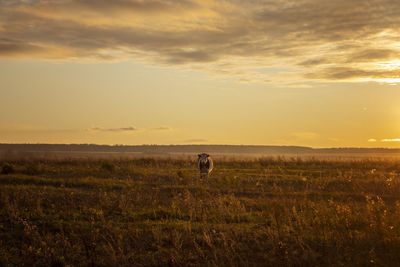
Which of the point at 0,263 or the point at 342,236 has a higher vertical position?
the point at 342,236

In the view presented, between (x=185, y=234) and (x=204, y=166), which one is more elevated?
(x=204, y=166)

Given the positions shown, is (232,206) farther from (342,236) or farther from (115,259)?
(115,259)

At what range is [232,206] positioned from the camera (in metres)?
13.3

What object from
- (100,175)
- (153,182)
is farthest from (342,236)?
(100,175)

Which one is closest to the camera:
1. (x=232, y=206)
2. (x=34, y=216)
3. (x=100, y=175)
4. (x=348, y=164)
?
(x=34, y=216)

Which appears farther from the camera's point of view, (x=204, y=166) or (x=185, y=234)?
(x=204, y=166)

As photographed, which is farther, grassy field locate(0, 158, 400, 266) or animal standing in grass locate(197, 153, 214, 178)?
animal standing in grass locate(197, 153, 214, 178)

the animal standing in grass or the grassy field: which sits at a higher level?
the animal standing in grass

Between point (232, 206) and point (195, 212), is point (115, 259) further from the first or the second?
point (232, 206)

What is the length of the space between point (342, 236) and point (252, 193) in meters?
9.39

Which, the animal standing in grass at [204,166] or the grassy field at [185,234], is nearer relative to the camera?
the grassy field at [185,234]

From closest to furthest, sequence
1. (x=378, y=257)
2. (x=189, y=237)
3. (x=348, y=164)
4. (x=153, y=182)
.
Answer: (x=378, y=257), (x=189, y=237), (x=153, y=182), (x=348, y=164)

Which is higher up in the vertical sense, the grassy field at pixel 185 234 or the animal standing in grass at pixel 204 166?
the animal standing in grass at pixel 204 166

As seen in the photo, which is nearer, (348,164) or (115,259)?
(115,259)
